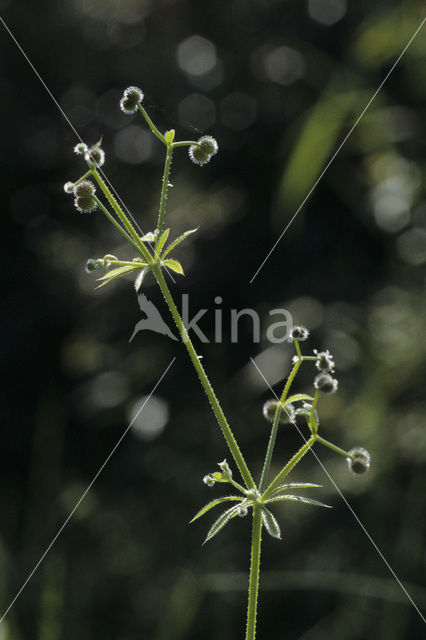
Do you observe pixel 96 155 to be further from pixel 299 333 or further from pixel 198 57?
pixel 198 57

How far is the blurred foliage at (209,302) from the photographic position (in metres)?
3.12

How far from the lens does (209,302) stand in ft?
11.3

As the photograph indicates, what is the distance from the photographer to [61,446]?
3.35 metres

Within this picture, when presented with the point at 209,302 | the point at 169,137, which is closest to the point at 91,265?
the point at 169,137

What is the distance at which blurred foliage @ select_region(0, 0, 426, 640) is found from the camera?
3.12 m

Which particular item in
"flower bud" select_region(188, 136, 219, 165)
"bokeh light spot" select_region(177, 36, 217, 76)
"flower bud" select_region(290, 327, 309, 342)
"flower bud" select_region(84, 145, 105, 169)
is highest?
"bokeh light spot" select_region(177, 36, 217, 76)

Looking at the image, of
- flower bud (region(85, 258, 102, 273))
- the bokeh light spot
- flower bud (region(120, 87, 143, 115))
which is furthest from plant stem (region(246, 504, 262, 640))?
the bokeh light spot

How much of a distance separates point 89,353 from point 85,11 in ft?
6.32

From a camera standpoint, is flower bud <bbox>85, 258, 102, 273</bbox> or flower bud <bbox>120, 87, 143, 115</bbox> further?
flower bud <bbox>120, 87, 143, 115</bbox>

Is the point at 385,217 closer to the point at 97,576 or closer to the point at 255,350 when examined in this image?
the point at 255,350
